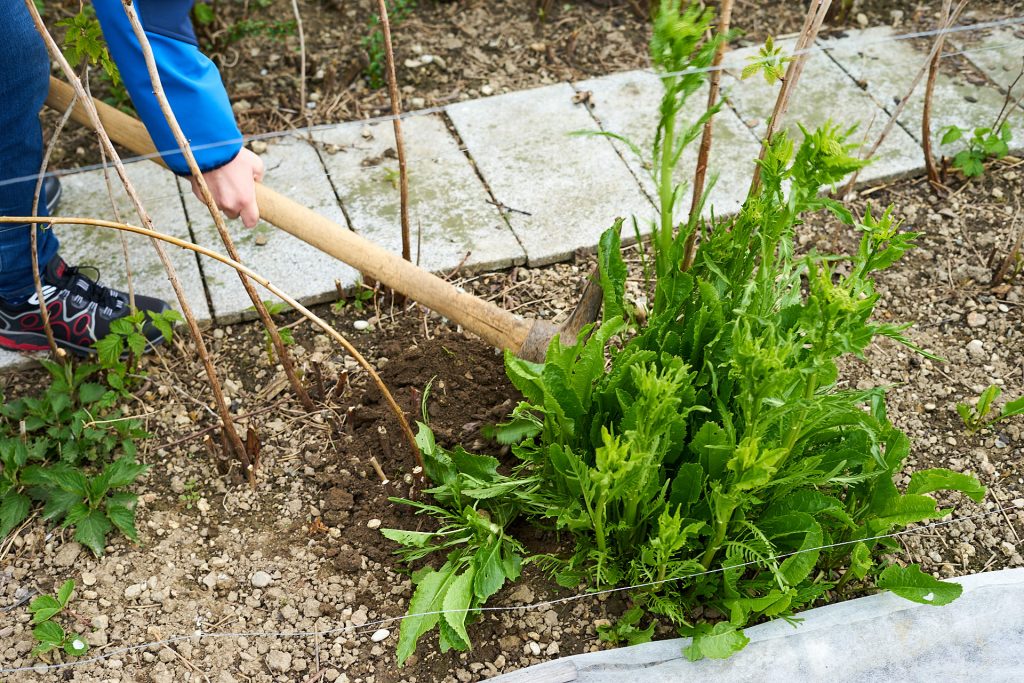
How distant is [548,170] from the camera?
10.0ft

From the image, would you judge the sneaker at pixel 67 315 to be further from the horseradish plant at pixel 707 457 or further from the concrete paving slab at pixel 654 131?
the concrete paving slab at pixel 654 131

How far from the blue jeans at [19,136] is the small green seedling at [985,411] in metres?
2.33

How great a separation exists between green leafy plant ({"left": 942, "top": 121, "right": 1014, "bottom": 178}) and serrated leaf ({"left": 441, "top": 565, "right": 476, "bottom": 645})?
218 centimetres

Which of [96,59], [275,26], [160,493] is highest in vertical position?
Answer: [96,59]

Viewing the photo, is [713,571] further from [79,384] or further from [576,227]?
[79,384]

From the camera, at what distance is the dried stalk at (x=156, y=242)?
1.79 meters

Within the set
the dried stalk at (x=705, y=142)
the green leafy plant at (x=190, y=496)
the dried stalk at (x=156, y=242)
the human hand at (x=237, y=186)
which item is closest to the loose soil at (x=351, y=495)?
the green leafy plant at (x=190, y=496)

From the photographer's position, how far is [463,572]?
194 cm

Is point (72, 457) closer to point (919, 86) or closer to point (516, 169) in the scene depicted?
point (516, 169)

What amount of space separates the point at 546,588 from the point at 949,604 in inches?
33.2

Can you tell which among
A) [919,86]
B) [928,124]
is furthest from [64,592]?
[919,86]

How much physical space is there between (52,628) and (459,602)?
90cm

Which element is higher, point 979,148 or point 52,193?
point 979,148

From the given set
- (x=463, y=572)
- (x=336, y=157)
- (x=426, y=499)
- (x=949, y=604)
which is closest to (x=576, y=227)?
(x=336, y=157)
